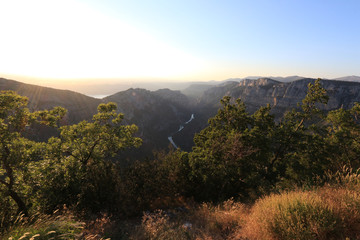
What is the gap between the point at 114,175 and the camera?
1225cm

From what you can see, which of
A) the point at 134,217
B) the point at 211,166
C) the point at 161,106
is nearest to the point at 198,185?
the point at 211,166

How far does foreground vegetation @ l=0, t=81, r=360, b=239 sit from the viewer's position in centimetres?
465

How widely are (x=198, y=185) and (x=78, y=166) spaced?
9.21 metres

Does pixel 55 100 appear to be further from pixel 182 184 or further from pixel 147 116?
pixel 182 184

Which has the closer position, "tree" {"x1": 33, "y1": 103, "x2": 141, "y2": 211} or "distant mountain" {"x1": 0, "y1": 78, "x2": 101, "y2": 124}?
"tree" {"x1": 33, "y1": 103, "x2": 141, "y2": 211}

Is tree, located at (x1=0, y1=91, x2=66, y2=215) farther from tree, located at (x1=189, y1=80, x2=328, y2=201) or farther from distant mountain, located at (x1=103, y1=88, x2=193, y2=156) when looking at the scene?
distant mountain, located at (x1=103, y1=88, x2=193, y2=156)

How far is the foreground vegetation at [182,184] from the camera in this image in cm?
465

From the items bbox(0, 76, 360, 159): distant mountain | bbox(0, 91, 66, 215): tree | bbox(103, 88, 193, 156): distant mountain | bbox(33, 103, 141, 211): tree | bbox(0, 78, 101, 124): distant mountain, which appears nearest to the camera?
bbox(0, 91, 66, 215): tree

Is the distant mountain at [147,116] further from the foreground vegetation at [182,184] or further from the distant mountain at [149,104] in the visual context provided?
the foreground vegetation at [182,184]

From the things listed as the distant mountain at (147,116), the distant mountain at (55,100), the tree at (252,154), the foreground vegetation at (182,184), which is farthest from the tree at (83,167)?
the distant mountain at (147,116)

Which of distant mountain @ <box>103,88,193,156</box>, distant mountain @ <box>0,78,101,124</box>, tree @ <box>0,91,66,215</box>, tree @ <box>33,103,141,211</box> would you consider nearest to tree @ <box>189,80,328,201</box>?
tree @ <box>33,103,141,211</box>

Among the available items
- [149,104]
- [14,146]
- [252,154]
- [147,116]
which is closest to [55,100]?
[147,116]

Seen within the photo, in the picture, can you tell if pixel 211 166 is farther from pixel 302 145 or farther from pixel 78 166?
pixel 302 145

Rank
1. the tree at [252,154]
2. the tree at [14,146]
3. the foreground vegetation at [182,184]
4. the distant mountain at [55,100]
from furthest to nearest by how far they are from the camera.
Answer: the distant mountain at [55,100] → the tree at [252,154] → the tree at [14,146] → the foreground vegetation at [182,184]
